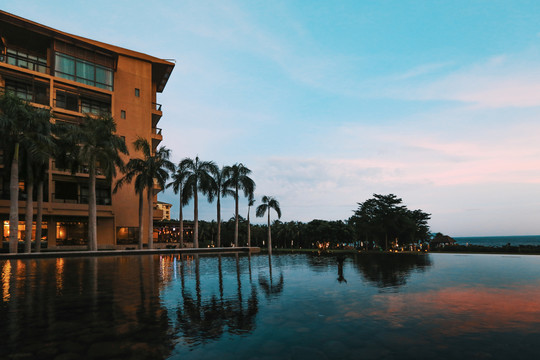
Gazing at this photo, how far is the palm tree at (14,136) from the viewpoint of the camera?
30.3 metres

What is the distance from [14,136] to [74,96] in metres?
14.7

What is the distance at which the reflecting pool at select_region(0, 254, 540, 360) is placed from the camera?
20.1 feet

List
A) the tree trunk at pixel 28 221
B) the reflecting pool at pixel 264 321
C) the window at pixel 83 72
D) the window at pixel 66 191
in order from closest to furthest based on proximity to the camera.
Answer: the reflecting pool at pixel 264 321, the tree trunk at pixel 28 221, the window at pixel 83 72, the window at pixel 66 191

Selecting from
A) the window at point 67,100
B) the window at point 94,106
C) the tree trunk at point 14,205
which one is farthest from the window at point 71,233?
the window at point 94,106

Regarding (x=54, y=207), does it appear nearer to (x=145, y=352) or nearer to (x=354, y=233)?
(x=145, y=352)

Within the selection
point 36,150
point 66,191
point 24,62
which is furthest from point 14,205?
point 24,62

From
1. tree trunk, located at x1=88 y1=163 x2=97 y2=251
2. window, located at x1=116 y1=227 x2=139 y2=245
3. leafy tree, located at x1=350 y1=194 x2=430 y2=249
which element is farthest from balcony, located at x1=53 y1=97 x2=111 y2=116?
leafy tree, located at x1=350 y1=194 x2=430 y2=249

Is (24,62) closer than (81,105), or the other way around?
(24,62)

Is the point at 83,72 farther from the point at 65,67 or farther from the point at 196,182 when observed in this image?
the point at 196,182

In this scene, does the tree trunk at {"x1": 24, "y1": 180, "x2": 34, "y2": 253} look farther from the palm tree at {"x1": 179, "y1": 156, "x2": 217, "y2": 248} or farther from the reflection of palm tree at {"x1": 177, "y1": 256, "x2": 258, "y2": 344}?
the reflection of palm tree at {"x1": 177, "y1": 256, "x2": 258, "y2": 344}

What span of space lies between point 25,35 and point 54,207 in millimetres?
21186

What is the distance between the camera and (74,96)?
4359 centimetres

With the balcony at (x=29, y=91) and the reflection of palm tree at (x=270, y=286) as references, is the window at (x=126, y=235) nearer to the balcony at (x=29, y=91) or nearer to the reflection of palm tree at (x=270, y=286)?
the balcony at (x=29, y=91)

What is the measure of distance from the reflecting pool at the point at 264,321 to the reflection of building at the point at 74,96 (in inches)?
1252
